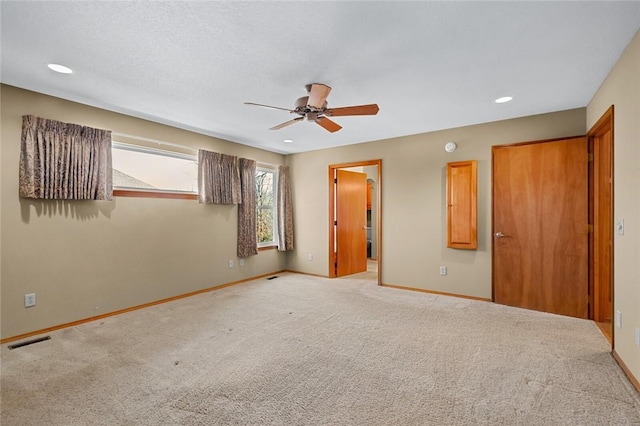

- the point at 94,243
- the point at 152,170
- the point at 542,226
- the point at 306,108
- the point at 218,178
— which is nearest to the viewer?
the point at 306,108

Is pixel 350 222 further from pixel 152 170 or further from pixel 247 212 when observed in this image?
pixel 152 170

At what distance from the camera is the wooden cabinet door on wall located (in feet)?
13.6

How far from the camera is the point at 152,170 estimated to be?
13.5ft

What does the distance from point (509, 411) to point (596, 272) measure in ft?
8.18

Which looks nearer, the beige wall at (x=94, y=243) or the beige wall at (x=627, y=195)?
the beige wall at (x=627, y=195)

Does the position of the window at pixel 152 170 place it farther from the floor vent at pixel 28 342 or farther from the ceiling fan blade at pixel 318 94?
the ceiling fan blade at pixel 318 94

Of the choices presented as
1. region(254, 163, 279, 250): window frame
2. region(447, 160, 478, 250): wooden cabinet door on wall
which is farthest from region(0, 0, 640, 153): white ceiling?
region(254, 163, 279, 250): window frame

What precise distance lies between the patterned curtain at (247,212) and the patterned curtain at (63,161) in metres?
1.99

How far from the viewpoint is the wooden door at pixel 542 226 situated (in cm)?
349

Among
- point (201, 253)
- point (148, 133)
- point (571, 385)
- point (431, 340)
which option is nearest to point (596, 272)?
point (571, 385)

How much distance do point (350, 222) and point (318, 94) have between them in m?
3.63

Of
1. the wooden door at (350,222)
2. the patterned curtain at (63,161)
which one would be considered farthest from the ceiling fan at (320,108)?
the wooden door at (350,222)

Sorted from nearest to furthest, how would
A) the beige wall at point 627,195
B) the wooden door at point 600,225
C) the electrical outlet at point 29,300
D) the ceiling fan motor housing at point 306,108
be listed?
the beige wall at point 627,195, the ceiling fan motor housing at point 306,108, the electrical outlet at point 29,300, the wooden door at point 600,225

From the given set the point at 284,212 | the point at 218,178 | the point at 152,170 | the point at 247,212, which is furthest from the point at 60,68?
the point at 284,212
